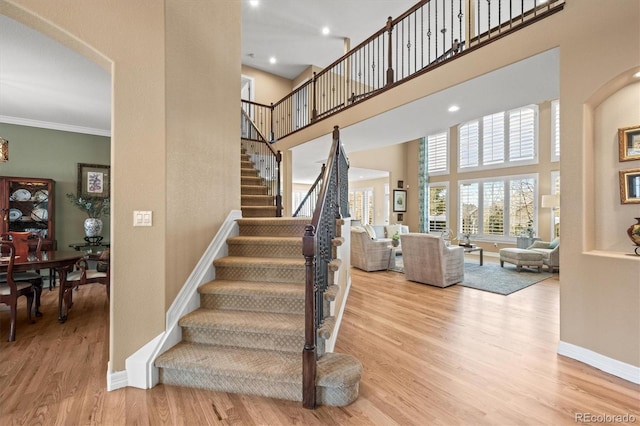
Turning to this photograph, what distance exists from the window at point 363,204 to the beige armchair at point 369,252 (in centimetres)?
609

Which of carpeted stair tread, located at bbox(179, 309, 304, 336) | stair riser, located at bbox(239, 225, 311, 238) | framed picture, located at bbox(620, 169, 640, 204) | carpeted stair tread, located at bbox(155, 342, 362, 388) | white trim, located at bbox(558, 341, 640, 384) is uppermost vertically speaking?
framed picture, located at bbox(620, 169, 640, 204)

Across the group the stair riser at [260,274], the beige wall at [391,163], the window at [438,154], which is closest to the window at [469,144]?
the window at [438,154]

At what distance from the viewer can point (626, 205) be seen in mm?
2330

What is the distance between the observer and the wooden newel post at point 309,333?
1830 mm

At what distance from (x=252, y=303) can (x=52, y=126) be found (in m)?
5.66

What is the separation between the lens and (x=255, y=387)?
196 cm

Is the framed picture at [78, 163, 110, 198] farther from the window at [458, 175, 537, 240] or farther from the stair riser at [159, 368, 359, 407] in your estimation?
the window at [458, 175, 537, 240]

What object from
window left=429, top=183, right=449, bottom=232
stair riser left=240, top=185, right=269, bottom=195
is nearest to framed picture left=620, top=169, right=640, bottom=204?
stair riser left=240, top=185, right=269, bottom=195

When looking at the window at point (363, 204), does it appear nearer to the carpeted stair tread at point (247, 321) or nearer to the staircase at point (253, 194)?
the staircase at point (253, 194)

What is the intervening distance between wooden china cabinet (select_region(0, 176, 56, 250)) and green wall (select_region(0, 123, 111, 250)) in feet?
0.70

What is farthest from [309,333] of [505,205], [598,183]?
[505,205]

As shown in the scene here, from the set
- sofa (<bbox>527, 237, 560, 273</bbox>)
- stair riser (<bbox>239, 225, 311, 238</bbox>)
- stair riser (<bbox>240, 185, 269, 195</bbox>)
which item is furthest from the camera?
sofa (<bbox>527, 237, 560, 273</bbox>)

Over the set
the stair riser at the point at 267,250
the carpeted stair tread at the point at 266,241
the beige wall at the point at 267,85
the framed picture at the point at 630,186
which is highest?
the beige wall at the point at 267,85

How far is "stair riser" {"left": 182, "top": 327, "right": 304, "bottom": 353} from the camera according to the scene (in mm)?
2150
